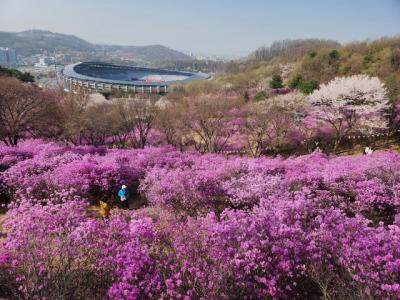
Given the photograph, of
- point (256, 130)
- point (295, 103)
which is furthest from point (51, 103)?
point (295, 103)

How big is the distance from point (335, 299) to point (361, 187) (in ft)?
20.9

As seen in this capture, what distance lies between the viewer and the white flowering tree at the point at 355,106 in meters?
25.7

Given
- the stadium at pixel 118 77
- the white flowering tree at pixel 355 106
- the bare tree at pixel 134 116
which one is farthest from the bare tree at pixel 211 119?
the stadium at pixel 118 77

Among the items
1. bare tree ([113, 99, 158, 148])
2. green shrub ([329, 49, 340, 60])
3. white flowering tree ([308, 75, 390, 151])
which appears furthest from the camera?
green shrub ([329, 49, 340, 60])

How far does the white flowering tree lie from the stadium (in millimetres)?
79996

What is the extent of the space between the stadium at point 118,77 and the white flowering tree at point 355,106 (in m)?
80.0

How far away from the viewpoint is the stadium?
107625mm

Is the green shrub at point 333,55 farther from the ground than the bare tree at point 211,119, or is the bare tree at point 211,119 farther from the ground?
the green shrub at point 333,55

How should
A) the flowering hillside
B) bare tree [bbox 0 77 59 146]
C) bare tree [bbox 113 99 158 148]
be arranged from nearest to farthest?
the flowering hillside
bare tree [bbox 0 77 59 146]
bare tree [bbox 113 99 158 148]

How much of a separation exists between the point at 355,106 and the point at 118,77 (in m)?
141

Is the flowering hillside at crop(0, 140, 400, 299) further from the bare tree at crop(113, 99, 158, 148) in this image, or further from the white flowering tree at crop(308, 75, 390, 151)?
the white flowering tree at crop(308, 75, 390, 151)

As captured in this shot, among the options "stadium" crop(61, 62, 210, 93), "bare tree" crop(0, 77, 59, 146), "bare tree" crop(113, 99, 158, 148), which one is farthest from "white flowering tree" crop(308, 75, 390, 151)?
"stadium" crop(61, 62, 210, 93)

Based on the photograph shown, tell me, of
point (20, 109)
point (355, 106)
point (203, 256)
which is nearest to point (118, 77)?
point (20, 109)

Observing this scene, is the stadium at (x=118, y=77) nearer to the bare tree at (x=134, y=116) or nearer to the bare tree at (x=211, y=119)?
the bare tree at (x=134, y=116)
